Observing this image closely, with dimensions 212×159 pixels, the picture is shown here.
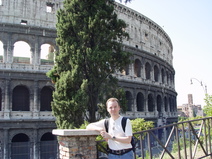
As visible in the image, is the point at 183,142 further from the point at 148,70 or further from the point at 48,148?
the point at 148,70

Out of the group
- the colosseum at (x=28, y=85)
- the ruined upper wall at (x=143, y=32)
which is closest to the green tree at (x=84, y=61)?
the colosseum at (x=28, y=85)


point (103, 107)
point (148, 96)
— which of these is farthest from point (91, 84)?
point (148, 96)

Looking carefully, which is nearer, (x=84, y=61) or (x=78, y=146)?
(x=78, y=146)

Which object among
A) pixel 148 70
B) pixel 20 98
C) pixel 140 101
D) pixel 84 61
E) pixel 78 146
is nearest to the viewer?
pixel 78 146

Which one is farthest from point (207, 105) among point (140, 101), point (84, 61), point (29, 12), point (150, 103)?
point (29, 12)

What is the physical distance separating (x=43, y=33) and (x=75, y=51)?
7.36 meters

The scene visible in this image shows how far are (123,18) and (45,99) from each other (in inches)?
447

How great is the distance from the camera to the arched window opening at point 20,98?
18.3 metres

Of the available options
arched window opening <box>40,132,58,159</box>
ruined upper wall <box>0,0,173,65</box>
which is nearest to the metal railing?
arched window opening <box>40,132,58,159</box>

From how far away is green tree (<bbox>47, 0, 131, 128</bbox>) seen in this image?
42.5 ft

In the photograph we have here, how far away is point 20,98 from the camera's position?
18.7 m

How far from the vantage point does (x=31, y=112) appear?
1806 centimetres

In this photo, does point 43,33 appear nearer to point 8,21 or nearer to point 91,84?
point 8,21

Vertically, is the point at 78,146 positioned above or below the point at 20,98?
below
